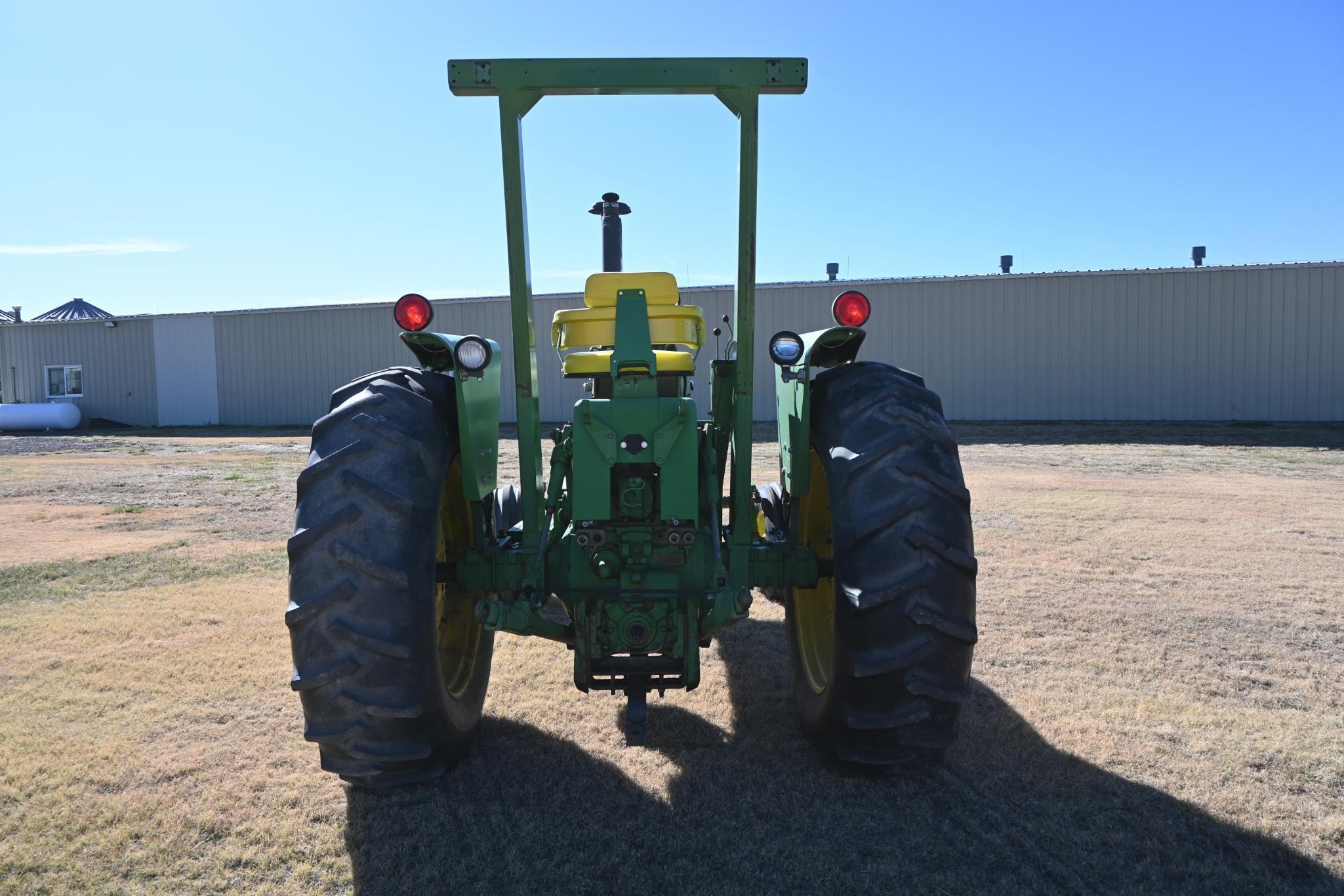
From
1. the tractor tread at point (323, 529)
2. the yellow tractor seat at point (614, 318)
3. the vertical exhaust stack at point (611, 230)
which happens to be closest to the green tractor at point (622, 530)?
the tractor tread at point (323, 529)

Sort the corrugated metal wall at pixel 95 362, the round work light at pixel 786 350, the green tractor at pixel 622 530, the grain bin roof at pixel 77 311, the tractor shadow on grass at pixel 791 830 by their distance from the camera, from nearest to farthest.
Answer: the tractor shadow on grass at pixel 791 830 → the green tractor at pixel 622 530 → the round work light at pixel 786 350 → the corrugated metal wall at pixel 95 362 → the grain bin roof at pixel 77 311

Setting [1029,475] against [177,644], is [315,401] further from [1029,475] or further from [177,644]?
[177,644]

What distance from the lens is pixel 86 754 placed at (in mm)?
3494

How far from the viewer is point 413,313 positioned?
3500 mm

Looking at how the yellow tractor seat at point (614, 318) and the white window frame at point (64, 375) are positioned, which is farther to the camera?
the white window frame at point (64, 375)

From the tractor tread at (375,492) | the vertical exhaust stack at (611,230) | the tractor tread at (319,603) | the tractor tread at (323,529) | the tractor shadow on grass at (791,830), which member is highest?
the vertical exhaust stack at (611,230)

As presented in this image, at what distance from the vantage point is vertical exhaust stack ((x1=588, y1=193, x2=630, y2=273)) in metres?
5.95

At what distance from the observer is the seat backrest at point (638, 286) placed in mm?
4344

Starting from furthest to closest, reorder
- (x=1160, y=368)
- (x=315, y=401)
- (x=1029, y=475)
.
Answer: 1. (x=315, y=401)
2. (x=1160, y=368)
3. (x=1029, y=475)

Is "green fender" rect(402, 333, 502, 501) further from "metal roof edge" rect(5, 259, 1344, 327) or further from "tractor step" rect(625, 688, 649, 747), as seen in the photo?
"metal roof edge" rect(5, 259, 1344, 327)

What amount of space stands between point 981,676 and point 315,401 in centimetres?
2517

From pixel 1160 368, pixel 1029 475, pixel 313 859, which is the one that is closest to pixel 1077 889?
pixel 313 859

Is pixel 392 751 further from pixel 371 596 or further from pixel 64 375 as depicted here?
pixel 64 375

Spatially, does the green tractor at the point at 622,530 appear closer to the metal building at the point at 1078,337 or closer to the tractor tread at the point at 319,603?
the tractor tread at the point at 319,603
